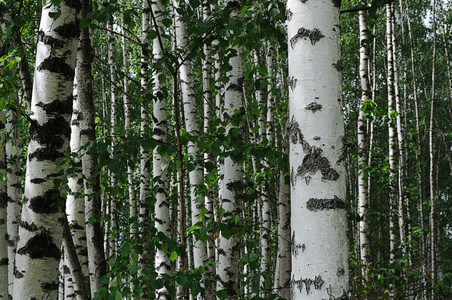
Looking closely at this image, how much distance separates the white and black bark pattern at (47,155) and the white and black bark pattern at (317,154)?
1420mm

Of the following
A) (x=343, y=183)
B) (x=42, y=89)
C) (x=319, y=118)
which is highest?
(x=42, y=89)

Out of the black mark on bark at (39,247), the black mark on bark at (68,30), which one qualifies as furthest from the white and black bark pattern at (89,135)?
the black mark on bark at (39,247)

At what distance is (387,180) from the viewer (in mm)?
8719

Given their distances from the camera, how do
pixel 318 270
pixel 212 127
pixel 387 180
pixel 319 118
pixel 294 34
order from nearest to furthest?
pixel 318 270, pixel 319 118, pixel 294 34, pixel 212 127, pixel 387 180

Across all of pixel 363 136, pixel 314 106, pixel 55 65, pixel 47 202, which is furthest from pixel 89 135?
pixel 363 136

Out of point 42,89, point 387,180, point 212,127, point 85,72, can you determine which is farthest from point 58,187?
point 387,180

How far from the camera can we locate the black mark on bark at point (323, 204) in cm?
165

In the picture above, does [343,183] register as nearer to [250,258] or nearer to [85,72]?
[250,258]

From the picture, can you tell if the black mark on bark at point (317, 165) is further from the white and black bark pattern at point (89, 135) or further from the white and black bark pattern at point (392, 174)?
the white and black bark pattern at point (392, 174)

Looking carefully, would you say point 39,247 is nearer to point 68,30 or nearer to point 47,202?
point 47,202

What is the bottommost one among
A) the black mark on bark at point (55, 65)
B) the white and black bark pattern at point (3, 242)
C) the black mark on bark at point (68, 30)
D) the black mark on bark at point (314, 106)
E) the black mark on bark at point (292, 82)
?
the white and black bark pattern at point (3, 242)

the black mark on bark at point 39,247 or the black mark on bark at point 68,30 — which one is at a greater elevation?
the black mark on bark at point 68,30

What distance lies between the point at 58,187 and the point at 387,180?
7614 mm

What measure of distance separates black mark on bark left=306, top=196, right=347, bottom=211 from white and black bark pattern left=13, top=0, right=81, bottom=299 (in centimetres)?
145
